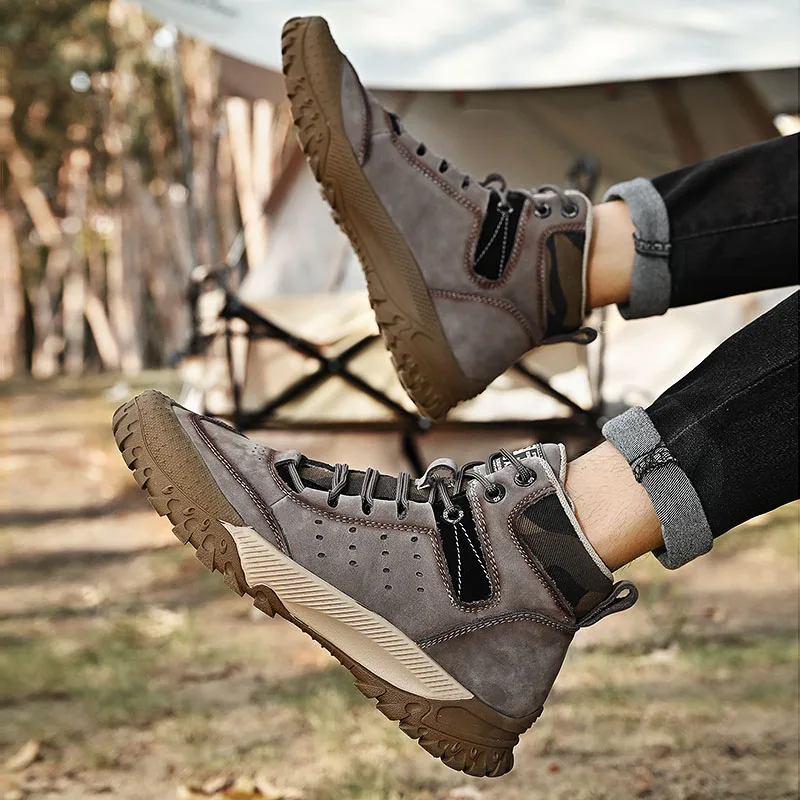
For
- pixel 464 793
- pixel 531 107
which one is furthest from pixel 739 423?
pixel 531 107

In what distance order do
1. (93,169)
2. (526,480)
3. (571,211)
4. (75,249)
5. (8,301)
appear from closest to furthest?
1. (526,480)
2. (571,211)
3. (8,301)
4. (93,169)
5. (75,249)

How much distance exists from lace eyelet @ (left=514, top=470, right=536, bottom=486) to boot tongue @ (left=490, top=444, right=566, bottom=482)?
26mm

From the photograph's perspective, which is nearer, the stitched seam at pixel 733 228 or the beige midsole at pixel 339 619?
the beige midsole at pixel 339 619

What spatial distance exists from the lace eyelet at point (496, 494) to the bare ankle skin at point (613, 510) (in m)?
0.08

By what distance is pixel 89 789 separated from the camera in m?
1.57

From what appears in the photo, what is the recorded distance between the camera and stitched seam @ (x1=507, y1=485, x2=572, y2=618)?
1.14 metres

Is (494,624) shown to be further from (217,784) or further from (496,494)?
(217,784)

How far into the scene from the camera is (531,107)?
126 inches

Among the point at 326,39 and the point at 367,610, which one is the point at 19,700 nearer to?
the point at 367,610

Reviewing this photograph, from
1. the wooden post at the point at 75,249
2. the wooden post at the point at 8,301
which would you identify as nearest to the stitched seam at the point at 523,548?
the wooden post at the point at 8,301

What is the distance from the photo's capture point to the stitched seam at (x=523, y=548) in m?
1.14

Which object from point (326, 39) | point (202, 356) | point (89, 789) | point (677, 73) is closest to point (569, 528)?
point (326, 39)

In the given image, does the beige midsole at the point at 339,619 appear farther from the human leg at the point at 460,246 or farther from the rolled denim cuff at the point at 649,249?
the rolled denim cuff at the point at 649,249

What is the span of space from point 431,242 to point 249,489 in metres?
0.51
